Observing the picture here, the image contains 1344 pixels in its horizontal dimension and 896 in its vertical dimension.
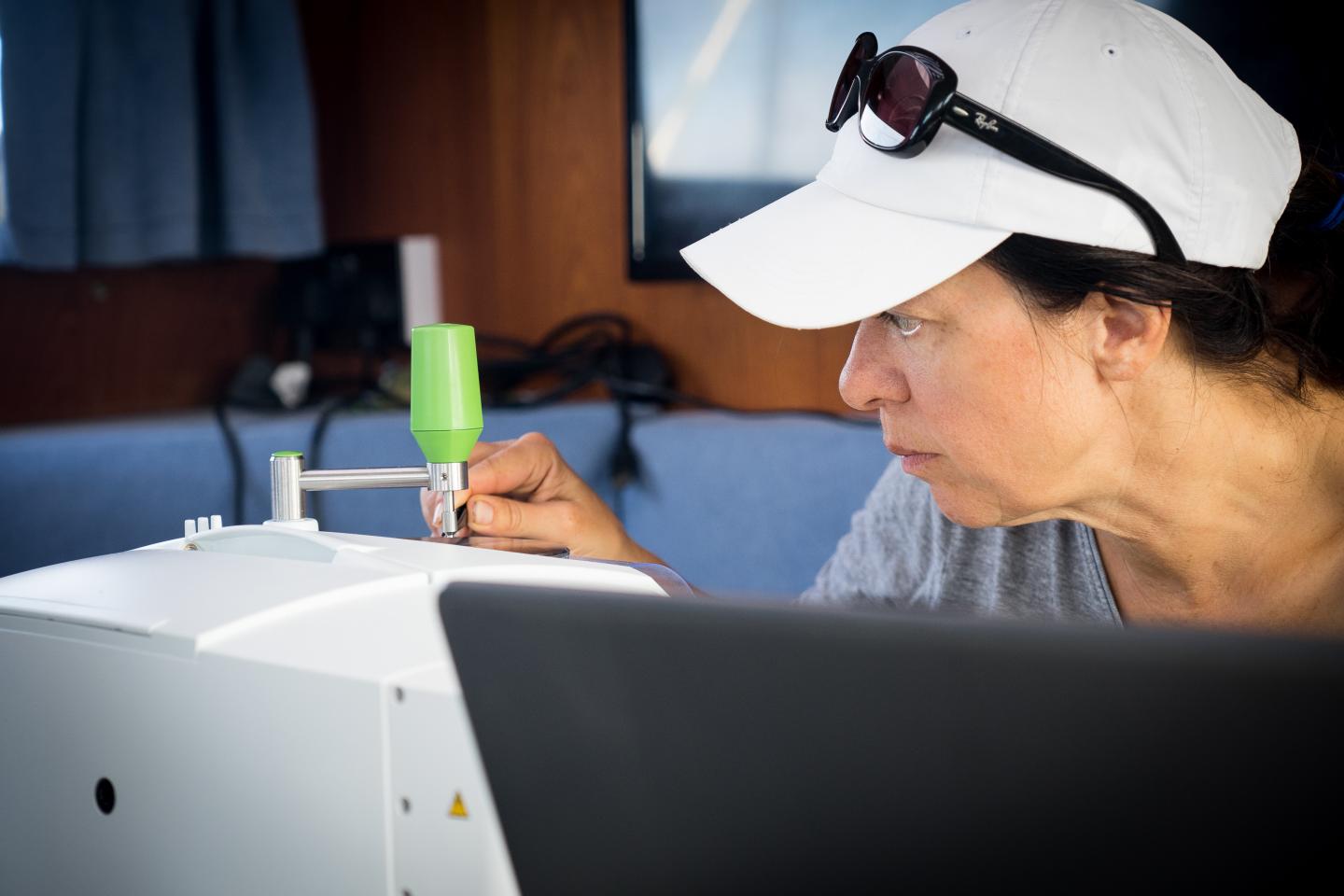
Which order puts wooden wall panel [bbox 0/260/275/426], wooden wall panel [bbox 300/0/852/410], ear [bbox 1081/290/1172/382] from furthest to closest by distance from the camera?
wooden wall panel [bbox 300/0/852/410], wooden wall panel [bbox 0/260/275/426], ear [bbox 1081/290/1172/382]

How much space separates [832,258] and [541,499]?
1.24 feet

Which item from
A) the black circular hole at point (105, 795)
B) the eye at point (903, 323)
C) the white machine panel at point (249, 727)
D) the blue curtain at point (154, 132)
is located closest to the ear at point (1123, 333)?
the eye at point (903, 323)

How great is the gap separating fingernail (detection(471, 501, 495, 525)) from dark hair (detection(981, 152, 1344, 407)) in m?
0.40

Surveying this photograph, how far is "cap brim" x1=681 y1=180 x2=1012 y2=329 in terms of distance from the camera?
70 cm

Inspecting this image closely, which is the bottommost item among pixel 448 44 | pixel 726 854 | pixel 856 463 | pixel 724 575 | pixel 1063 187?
pixel 724 575

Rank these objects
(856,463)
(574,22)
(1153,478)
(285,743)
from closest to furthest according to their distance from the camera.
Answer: (285,743)
(1153,478)
(856,463)
(574,22)

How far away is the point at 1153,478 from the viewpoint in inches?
33.7

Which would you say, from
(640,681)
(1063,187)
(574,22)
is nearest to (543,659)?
(640,681)

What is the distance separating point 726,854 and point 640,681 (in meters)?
0.06

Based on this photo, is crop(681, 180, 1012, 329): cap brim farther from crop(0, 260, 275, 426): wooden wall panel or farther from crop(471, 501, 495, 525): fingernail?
crop(0, 260, 275, 426): wooden wall panel

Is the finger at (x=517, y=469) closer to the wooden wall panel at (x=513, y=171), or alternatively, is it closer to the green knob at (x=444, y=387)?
the green knob at (x=444, y=387)

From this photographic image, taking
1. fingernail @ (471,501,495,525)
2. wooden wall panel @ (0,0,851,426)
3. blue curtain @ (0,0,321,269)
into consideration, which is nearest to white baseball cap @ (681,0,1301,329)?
fingernail @ (471,501,495,525)

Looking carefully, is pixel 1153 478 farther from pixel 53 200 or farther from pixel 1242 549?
pixel 53 200

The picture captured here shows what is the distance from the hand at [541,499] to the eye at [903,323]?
32cm
